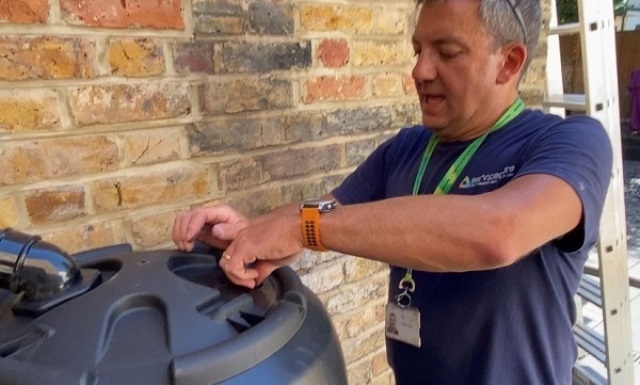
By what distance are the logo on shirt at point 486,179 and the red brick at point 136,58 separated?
0.68 metres

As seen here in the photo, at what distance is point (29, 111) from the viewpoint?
41.7 inches

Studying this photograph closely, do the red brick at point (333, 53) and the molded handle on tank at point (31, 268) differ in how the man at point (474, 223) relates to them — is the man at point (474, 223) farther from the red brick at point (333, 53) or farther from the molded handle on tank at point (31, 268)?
the red brick at point (333, 53)

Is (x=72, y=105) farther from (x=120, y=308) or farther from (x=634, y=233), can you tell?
(x=634, y=233)

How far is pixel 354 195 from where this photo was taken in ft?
4.80

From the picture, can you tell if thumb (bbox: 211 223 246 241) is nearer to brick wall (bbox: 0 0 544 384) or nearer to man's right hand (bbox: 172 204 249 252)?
man's right hand (bbox: 172 204 249 252)

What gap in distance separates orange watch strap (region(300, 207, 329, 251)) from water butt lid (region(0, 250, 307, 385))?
0.10 meters

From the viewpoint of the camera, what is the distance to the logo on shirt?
3.57ft

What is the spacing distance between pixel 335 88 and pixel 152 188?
0.60 metres

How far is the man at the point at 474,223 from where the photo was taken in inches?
35.0

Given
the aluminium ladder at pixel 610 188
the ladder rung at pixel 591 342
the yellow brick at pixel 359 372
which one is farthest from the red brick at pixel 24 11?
the ladder rung at pixel 591 342

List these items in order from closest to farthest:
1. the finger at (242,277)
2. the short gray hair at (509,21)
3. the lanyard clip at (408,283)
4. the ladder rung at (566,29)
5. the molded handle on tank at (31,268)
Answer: the molded handle on tank at (31,268)
the finger at (242,277)
the short gray hair at (509,21)
the lanyard clip at (408,283)
the ladder rung at (566,29)

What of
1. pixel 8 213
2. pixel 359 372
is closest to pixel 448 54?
pixel 8 213

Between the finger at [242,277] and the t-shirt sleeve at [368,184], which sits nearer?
the finger at [242,277]

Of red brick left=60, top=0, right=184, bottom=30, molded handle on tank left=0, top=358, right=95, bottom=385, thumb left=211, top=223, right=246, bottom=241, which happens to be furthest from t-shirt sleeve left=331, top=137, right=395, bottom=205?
molded handle on tank left=0, top=358, right=95, bottom=385
